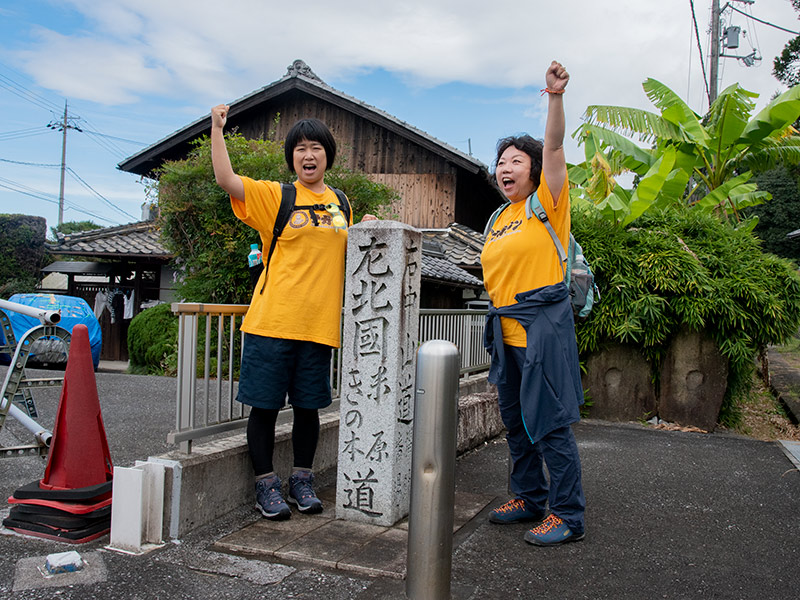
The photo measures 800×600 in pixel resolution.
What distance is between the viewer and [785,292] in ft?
24.4

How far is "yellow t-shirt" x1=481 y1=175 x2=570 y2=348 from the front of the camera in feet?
10.8

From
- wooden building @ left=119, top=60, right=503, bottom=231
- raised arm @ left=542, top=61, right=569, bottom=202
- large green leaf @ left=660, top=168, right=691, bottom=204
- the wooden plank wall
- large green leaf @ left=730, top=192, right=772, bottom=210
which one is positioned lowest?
raised arm @ left=542, top=61, right=569, bottom=202

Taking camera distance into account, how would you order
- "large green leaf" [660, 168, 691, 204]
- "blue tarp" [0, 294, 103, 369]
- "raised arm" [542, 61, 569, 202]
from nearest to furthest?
"raised arm" [542, 61, 569, 202] < "large green leaf" [660, 168, 691, 204] < "blue tarp" [0, 294, 103, 369]

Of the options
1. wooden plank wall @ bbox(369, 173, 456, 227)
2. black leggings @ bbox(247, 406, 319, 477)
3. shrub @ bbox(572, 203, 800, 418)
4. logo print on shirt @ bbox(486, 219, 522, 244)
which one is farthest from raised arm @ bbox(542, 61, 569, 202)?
wooden plank wall @ bbox(369, 173, 456, 227)

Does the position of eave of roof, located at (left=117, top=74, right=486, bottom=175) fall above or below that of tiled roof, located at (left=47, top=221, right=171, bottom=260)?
above

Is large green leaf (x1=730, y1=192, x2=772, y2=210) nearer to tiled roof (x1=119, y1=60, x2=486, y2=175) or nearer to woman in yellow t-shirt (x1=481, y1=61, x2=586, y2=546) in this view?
tiled roof (x1=119, y1=60, x2=486, y2=175)

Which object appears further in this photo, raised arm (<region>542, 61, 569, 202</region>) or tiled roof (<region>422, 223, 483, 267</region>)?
tiled roof (<region>422, 223, 483, 267</region>)

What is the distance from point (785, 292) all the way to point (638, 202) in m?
1.95

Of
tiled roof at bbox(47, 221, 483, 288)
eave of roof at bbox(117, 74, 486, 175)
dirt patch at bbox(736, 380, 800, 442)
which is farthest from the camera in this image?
eave of roof at bbox(117, 74, 486, 175)

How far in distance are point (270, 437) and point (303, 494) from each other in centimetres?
37

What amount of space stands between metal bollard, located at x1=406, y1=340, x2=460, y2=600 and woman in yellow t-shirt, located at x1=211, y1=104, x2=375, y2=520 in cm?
118

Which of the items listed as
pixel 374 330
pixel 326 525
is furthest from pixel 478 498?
pixel 374 330

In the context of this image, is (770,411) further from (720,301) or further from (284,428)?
(284,428)

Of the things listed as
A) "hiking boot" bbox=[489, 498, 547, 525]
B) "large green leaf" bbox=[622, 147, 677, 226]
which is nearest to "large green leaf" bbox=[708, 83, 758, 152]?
"large green leaf" bbox=[622, 147, 677, 226]
